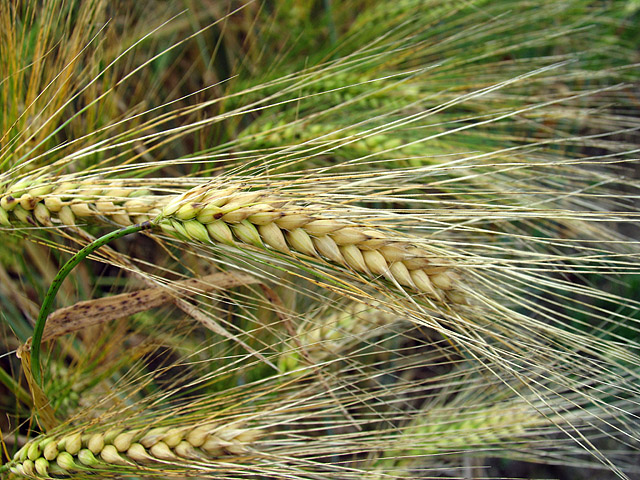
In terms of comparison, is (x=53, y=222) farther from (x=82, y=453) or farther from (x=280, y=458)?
(x=280, y=458)

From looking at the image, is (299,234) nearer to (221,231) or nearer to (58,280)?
(221,231)

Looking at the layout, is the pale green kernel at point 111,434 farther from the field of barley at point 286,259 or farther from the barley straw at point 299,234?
the barley straw at point 299,234

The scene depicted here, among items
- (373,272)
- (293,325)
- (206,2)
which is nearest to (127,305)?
(293,325)

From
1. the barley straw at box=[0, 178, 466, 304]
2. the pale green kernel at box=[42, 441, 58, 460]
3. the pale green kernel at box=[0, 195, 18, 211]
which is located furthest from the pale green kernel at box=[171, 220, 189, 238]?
the pale green kernel at box=[42, 441, 58, 460]

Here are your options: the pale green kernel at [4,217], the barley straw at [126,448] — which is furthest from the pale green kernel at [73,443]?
the pale green kernel at [4,217]

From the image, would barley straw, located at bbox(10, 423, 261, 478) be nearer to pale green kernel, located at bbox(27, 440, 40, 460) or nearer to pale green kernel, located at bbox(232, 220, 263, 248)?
pale green kernel, located at bbox(27, 440, 40, 460)
